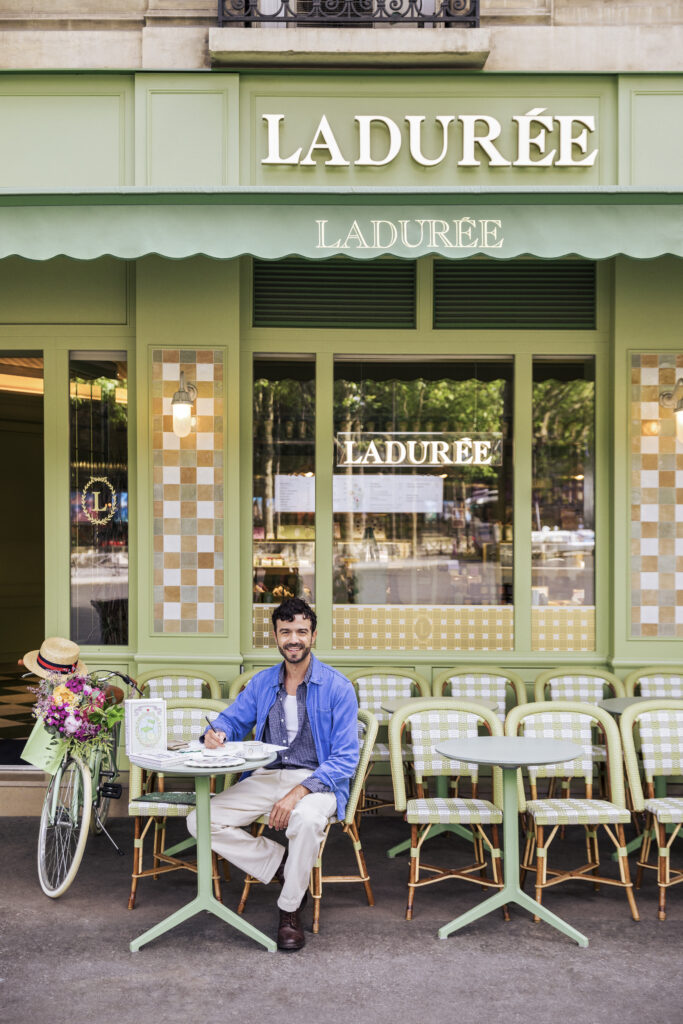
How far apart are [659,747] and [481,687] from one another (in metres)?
1.52

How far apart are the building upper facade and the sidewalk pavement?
5.22 m

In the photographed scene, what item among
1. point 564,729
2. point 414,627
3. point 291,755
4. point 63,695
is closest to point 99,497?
point 63,695

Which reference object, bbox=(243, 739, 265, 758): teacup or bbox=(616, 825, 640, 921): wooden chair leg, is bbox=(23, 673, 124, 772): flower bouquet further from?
bbox=(616, 825, 640, 921): wooden chair leg

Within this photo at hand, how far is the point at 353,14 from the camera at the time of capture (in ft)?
23.1

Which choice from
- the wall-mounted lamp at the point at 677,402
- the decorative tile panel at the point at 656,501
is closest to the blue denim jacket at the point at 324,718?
the decorative tile panel at the point at 656,501

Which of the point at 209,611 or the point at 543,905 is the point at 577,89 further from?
the point at 543,905

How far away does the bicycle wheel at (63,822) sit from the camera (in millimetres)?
5383

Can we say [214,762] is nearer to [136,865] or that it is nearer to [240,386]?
[136,865]

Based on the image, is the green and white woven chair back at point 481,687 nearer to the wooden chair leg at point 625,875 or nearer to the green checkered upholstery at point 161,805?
the wooden chair leg at point 625,875

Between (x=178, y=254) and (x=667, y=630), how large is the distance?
4.11m

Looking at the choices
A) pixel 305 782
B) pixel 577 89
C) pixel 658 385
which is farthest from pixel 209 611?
pixel 577 89

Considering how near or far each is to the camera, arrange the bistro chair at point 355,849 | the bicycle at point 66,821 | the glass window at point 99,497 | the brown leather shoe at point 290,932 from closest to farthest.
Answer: the brown leather shoe at point 290,932 → the bistro chair at point 355,849 → the bicycle at point 66,821 → the glass window at point 99,497

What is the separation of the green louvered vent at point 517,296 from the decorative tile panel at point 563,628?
6.52 ft

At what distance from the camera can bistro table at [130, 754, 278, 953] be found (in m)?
4.63
